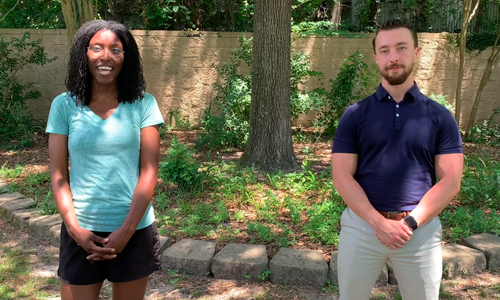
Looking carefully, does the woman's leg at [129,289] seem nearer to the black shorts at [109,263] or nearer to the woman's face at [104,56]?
the black shorts at [109,263]

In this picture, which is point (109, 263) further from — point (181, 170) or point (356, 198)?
point (181, 170)

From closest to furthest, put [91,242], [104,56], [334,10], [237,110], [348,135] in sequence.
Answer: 1. [91,242]
2. [104,56]
3. [348,135]
4. [237,110]
5. [334,10]

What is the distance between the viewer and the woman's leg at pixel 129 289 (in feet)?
6.81

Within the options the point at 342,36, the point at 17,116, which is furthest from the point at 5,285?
the point at 342,36

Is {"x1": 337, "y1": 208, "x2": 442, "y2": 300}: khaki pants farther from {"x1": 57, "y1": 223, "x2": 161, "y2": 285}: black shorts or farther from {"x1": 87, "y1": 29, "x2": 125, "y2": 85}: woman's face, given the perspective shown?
{"x1": 87, "y1": 29, "x2": 125, "y2": 85}: woman's face

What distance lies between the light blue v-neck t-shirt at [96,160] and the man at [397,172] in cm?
96

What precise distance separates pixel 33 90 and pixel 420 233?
26.7 feet

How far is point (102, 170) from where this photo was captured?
2025 mm

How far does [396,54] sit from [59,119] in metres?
1.50

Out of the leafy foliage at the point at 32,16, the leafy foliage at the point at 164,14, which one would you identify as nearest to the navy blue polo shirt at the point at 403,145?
the leafy foliage at the point at 164,14

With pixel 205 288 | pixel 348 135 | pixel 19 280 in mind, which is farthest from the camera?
pixel 19 280

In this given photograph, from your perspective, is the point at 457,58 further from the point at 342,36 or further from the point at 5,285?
the point at 5,285

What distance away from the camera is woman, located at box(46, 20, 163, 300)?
79.0 inches

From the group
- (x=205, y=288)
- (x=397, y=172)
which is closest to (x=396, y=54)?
(x=397, y=172)
